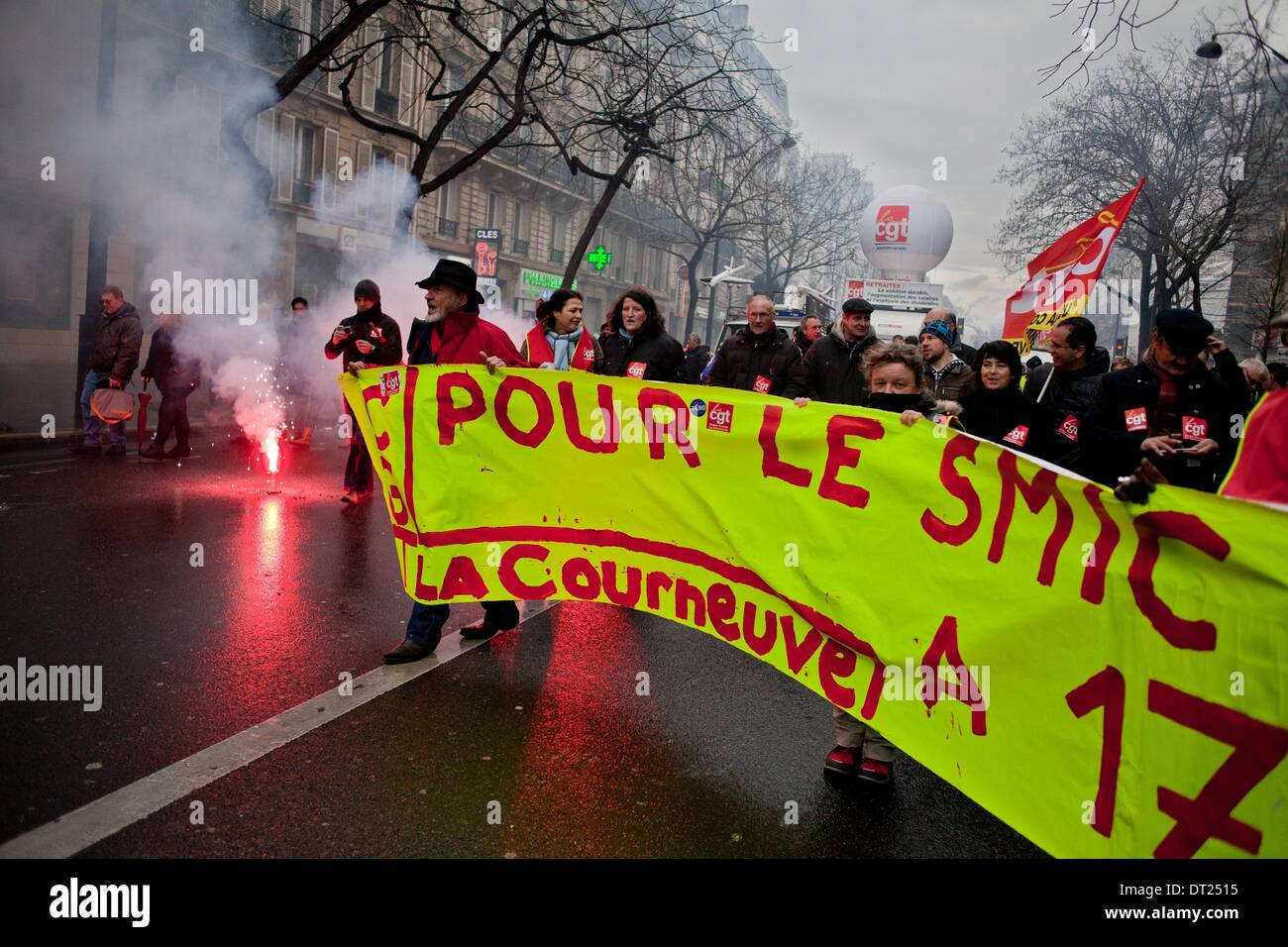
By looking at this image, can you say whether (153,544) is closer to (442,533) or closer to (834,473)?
(442,533)

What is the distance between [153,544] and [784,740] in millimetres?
4746

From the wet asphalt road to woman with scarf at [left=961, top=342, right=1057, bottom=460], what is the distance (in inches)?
62.7

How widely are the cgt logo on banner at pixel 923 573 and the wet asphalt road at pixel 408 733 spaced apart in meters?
0.43

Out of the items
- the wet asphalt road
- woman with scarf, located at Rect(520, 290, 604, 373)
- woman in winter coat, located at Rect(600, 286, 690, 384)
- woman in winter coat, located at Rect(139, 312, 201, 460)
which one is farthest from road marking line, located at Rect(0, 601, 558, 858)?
woman in winter coat, located at Rect(139, 312, 201, 460)

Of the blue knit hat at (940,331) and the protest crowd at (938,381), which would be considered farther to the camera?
the blue knit hat at (940,331)

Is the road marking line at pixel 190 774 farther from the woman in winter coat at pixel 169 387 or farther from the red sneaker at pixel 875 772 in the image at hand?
the woman in winter coat at pixel 169 387

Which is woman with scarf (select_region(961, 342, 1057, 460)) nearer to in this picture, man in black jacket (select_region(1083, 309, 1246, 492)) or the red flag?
man in black jacket (select_region(1083, 309, 1246, 492))

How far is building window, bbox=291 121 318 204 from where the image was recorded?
26656 millimetres

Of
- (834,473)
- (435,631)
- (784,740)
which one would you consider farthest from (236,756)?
(834,473)

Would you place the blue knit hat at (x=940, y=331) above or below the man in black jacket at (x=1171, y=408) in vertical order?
above

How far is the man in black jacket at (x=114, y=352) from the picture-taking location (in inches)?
423

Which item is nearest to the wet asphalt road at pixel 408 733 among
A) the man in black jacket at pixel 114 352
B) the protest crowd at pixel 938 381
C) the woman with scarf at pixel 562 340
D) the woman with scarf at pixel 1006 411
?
the protest crowd at pixel 938 381

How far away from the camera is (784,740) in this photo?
4.04 m
